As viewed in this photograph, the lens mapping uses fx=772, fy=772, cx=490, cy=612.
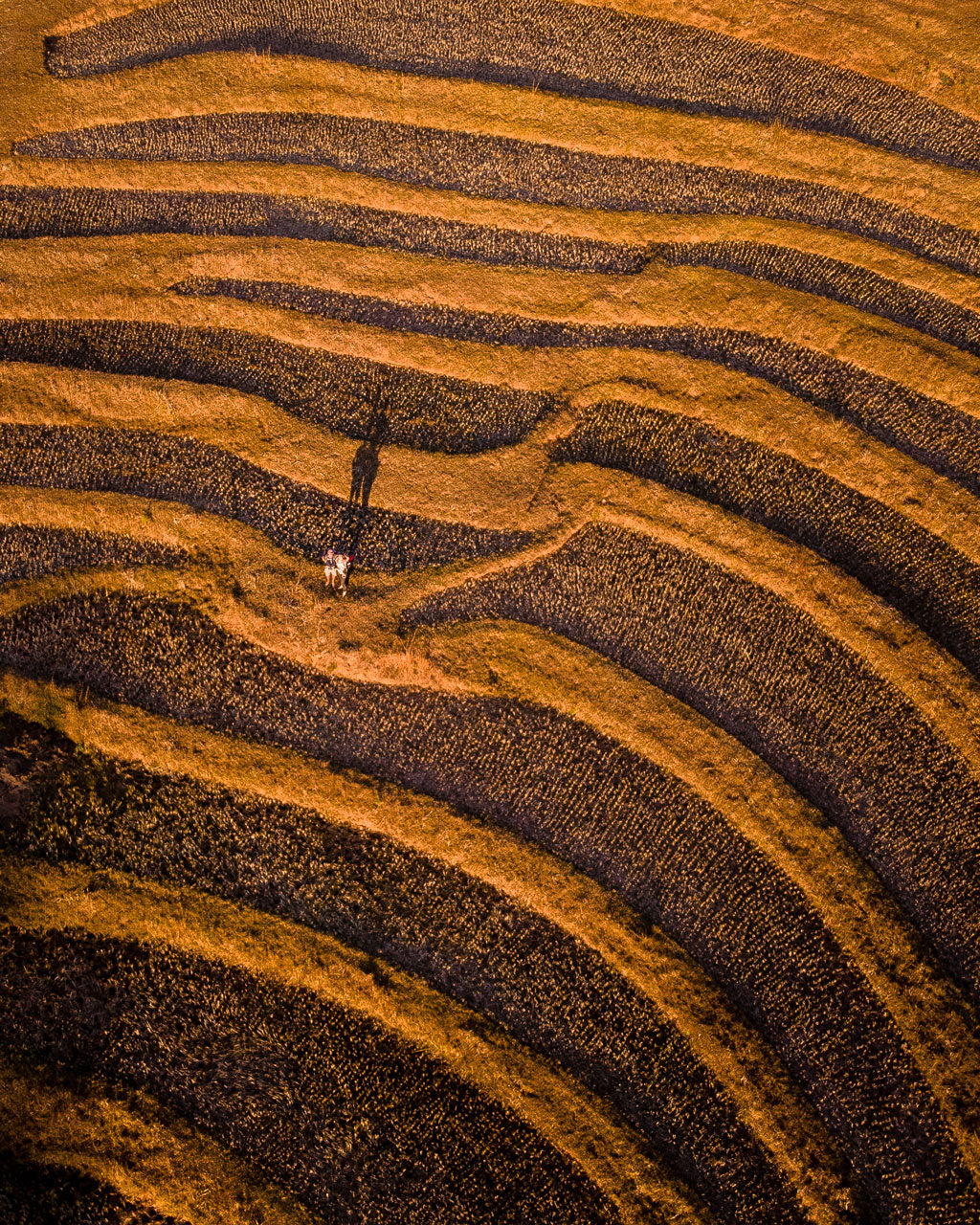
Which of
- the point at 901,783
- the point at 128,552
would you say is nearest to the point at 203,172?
the point at 128,552

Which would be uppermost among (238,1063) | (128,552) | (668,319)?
(668,319)

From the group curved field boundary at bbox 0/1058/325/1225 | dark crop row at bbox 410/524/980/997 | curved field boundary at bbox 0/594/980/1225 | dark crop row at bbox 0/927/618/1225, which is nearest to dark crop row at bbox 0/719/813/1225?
curved field boundary at bbox 0/594/980/1225

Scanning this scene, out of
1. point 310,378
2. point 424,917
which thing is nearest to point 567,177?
point 310,378

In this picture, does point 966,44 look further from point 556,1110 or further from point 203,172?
point 556,1110

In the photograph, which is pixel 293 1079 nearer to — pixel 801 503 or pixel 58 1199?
pixel 58 1199

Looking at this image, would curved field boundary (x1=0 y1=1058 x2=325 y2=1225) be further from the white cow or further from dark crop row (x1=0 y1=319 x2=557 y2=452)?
dark crop row (x1=0 y1=319 x2=557 y2=452)

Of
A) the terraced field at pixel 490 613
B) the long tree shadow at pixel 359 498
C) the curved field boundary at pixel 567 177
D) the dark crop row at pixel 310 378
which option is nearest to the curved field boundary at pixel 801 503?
the terraced field at pixel 490 613
